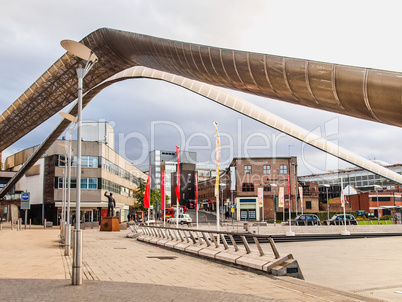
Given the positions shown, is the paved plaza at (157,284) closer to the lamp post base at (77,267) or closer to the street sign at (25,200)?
the lamp post base at (77,267)

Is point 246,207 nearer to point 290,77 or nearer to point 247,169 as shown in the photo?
point 247,169

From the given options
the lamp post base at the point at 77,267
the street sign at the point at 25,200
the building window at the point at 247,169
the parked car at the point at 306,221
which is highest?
the building window at the point at 247,169

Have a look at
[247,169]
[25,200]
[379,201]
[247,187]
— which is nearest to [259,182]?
[247,187]

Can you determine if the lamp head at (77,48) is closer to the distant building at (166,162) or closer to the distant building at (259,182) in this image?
the distant building at (259,182)

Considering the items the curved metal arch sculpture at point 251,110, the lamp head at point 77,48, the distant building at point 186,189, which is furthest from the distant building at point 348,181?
the lamp head at point 77,48

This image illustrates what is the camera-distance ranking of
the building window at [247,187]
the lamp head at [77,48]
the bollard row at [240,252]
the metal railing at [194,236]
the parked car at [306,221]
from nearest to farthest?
the bollard row at [240,252], the lamp head at [77,48], the metal railing at [194,236], the parked car at [306,221], the building window at [247,187]

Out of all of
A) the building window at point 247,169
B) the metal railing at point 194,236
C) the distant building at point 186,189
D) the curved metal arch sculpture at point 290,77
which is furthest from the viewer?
the distant building at point 186,189

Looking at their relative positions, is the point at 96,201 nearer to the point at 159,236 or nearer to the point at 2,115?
the point at 2,115

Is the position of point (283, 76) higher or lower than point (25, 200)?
higher

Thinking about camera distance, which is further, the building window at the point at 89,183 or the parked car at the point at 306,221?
the building window at the point at 89,183

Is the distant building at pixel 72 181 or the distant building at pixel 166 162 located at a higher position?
the distant building at pixel 166 162

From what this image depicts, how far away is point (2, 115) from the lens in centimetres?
4288

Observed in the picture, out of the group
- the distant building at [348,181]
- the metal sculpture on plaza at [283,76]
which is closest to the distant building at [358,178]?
the distant building at [348,181]

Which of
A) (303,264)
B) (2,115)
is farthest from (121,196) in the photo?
(303,264)
